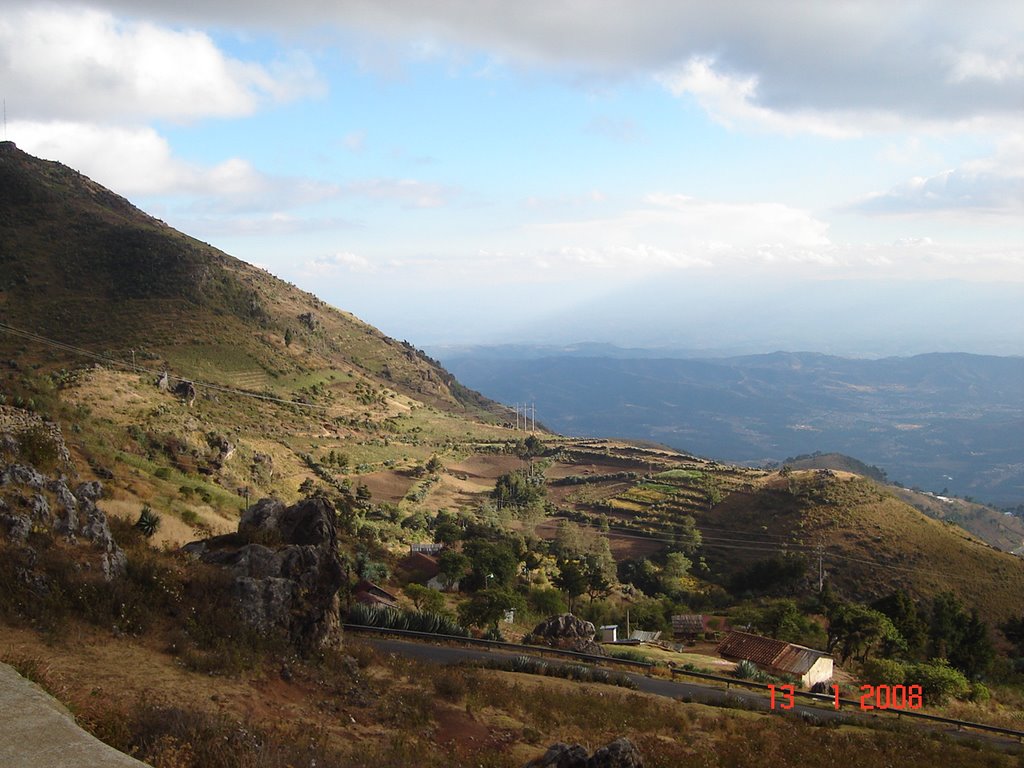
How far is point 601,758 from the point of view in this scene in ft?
31.1

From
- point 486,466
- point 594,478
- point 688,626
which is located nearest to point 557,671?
point 688,626

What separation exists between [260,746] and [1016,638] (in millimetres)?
44363

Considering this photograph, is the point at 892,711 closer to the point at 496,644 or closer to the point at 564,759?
the point at 496,644

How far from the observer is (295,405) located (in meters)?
64.8

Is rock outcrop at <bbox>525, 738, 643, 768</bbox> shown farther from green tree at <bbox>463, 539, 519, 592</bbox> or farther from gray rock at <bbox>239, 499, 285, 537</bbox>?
green tree at <bbox>463, 539, 519, 592</bbox>

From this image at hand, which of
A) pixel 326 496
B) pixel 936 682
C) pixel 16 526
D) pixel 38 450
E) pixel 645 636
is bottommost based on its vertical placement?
pixel 645 636

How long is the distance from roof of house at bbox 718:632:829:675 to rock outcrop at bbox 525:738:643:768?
61.0 ft

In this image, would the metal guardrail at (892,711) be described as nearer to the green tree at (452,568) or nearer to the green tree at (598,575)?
the green tree at (452,568)

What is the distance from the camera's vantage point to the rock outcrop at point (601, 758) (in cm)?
941

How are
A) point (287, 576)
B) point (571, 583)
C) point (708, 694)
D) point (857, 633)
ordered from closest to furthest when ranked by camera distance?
point (287, 576) < point (708, 694) < point (857, 633) < point (571, 583)

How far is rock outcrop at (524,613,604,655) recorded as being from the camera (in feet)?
76.3

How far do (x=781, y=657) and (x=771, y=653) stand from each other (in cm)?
55

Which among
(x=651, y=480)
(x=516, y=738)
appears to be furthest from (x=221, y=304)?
(x=516, y=738)

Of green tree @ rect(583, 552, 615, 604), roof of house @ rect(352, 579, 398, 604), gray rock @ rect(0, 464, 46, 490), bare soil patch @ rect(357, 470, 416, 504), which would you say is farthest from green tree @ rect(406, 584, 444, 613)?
bare soil patch @ rect(357, 470, 416, 504)
